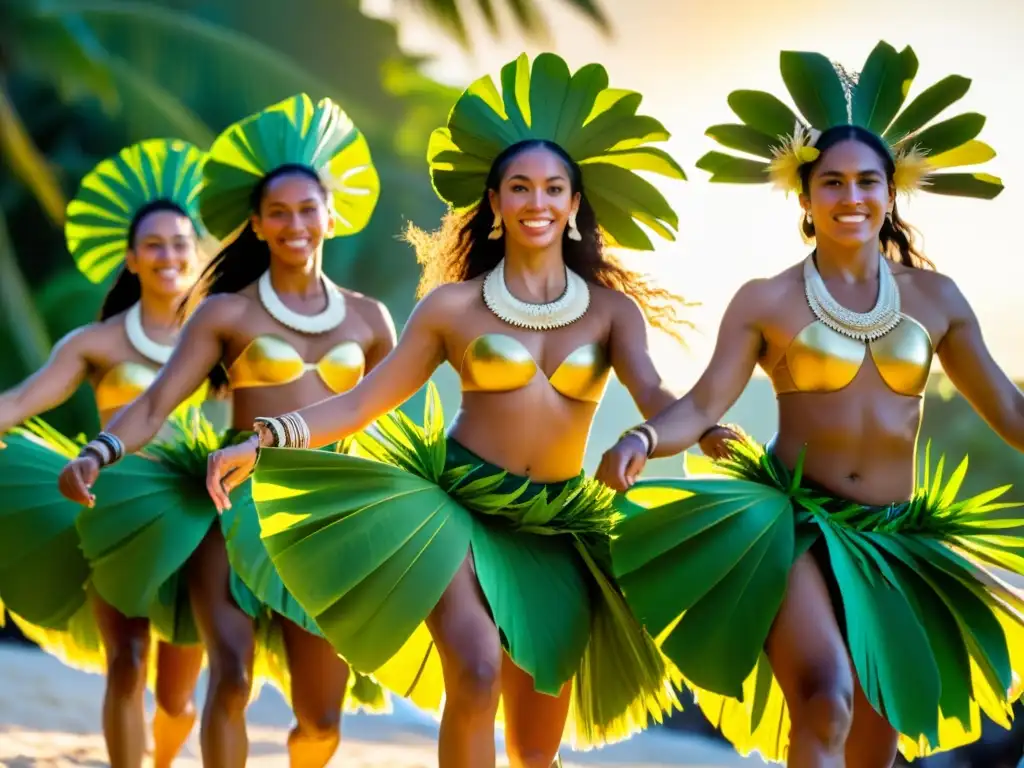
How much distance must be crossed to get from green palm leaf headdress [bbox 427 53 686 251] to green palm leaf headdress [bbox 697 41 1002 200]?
235 mm

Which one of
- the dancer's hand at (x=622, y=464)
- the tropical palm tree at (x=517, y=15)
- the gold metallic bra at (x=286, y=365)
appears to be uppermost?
the tropical palm tree at (x=517, y=15)

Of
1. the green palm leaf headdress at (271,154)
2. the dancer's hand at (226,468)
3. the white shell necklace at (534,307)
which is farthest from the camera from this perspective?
the green palm leaf headdress at (271,154)

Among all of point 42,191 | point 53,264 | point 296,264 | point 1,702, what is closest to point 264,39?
point 53,264

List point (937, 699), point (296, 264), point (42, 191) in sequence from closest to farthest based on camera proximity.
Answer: point (937, 699)
point (296, 264)
point (42, 191)

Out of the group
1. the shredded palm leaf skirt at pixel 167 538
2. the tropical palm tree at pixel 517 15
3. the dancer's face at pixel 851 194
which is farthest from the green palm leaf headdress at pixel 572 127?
the tropical palm tree at pixel 517 15

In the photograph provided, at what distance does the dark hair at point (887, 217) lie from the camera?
11.8 ft

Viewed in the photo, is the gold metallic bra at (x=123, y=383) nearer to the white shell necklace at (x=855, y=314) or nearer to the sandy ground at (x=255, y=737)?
the sandy ground at (x=255, y=737)

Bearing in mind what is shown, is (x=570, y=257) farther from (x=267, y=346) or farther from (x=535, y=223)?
(x=267, y=346)

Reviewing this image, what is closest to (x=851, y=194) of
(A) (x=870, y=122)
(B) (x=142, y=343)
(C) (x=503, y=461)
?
(A) (x=870, y=122)

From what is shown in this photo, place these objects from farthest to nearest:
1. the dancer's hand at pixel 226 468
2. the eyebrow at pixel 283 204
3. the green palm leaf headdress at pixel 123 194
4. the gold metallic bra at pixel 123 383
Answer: the green palm leaf headdress at pixel 123 194 → the gold metallic bra at pixel 123 383 → the eyebrow at pixel 283 204 → the dancer's hand at pixel 226 468

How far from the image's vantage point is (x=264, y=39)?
55.9ft

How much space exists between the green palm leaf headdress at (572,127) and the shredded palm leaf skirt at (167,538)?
4.07 ft

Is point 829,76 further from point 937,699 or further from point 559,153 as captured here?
point 937,699

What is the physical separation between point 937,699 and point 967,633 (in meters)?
0.22
